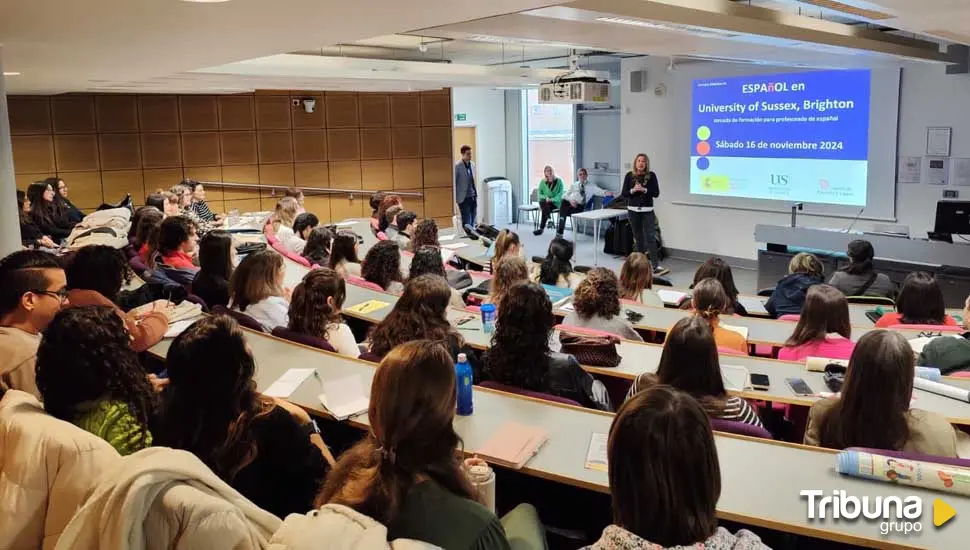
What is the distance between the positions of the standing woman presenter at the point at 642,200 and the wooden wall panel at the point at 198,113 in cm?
630

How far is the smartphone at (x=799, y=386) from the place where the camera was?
3.18m

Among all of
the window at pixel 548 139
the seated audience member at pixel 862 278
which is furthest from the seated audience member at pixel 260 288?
the window at pixel 548 139

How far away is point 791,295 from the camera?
211 inches

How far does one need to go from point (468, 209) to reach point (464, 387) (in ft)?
34.5

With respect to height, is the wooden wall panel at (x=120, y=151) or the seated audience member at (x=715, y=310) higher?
the wooden wall panel at (x=120, y=151)

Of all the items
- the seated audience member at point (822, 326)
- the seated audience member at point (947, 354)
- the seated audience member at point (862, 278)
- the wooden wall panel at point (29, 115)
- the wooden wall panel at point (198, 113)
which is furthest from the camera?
the wooden wall panel at point (198, 113)

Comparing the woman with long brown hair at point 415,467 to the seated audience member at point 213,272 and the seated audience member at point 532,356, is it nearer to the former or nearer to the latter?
the seated audience member at point 532,356

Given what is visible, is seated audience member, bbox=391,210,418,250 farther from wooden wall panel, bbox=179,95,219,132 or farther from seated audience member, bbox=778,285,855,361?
wooden wall panel, bbox=179,95,219,132

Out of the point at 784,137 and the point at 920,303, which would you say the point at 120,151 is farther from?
the point at 920,303

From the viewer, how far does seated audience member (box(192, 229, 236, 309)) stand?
4.64 metres

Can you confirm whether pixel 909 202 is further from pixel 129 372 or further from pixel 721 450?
pixel 129 372

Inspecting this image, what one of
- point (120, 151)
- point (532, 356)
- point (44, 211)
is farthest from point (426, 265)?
point (120, 151)

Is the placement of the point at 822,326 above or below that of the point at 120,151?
below

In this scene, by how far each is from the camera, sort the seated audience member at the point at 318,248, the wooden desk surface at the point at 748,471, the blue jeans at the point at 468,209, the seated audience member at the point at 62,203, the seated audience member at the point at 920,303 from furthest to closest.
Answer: the blue jeans at the point at 468,209, the seated audience member at the point at 62,203, the seated audience member at the point at 318,248, the seated audience member at the point at 920,303, the wooden desk surface at the point at 748,471
